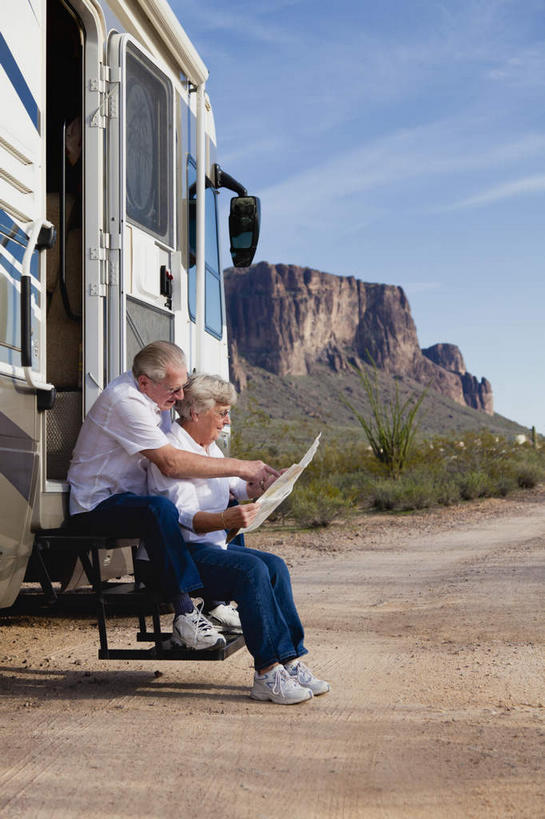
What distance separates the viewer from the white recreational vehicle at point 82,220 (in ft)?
11.9

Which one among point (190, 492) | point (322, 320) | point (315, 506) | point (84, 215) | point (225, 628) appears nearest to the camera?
point (190, 492)

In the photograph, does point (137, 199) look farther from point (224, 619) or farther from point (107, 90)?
point (224, 619)

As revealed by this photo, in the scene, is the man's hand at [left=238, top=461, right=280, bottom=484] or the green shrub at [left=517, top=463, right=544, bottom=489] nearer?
the man's hand at [left=238, top=461, right=280, bottom=484]

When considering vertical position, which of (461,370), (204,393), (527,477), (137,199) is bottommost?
(527,477)

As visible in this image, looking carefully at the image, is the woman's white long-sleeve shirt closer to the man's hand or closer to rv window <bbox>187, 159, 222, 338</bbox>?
the man's hand

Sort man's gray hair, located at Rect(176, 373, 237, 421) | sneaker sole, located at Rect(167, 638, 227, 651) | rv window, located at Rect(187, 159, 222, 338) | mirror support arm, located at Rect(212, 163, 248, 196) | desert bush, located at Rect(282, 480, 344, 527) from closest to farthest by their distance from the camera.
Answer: sneaker sole, located at Rect(167, 638, 227, 651), man's gray hair, located at Rect(176, 373, 237, 421), rv window, located at Rect(187, 159, 222, 338), mirror support arm, located at Rect(212, 163, 248, 196), desert bush, located at Rect(282, 480, 344, 527)

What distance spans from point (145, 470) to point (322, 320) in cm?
8063

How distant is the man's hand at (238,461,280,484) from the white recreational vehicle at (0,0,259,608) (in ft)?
2.54

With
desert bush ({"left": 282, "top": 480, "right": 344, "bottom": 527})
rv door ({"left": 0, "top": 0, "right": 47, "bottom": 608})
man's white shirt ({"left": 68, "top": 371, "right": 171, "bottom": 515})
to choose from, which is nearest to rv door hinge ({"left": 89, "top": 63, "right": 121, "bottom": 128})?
rv door ({"left": 0, "top": 0, "right": 47, "bottom": 608})

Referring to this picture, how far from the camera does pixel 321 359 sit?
79.6 m

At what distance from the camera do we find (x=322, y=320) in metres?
84.2

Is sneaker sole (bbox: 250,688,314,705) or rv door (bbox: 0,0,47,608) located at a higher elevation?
rv door (bbox: 0,0,47,608)

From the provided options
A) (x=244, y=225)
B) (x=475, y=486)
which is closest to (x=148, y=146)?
(x=244, y=225)

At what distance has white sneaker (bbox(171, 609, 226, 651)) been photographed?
3.78 m
